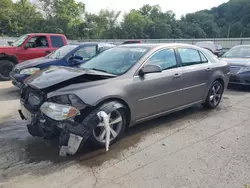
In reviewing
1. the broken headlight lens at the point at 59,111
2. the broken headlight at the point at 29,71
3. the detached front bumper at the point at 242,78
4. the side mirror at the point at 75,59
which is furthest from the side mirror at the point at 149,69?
the detached front bumper at the point at 242,78

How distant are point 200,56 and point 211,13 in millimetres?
80215

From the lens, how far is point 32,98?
11.6 ft

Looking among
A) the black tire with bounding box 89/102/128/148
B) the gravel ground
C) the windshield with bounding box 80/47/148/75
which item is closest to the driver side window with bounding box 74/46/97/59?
the windshield with bounding box 80/47/148/75

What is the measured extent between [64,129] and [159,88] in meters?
1.83

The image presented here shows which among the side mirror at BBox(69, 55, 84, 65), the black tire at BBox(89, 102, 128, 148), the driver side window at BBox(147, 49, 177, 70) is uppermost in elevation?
the driver side window at BBox(147, 49, 177, 70)

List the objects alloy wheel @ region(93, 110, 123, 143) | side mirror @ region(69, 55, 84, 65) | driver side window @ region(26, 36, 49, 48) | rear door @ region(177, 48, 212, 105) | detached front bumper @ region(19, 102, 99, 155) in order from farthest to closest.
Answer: driver side window @ region(26, 36, 49, 48)
side mirror @ region(69, 55, 84, 65)
rear door @ region(177, 48, 212, 105)
alloy wheel @ region(93, 110, 123, 143)
detached front bumper @ region(19, 102, 99, 155)

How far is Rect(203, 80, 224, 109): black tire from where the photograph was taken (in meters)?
5.41

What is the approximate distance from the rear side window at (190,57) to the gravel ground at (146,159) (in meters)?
1.22

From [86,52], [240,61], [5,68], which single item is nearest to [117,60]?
[86,52]

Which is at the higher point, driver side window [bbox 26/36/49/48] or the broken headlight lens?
driver side window [bbox 26/36/49/48]

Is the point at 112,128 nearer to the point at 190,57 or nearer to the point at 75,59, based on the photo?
the point at 190,57

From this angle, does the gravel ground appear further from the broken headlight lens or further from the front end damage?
the broken headlight lens

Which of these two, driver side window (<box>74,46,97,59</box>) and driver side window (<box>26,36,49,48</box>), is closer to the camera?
driver side window (<box>74,46,97,59</box>)

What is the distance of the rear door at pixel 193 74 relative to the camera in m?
4.66
